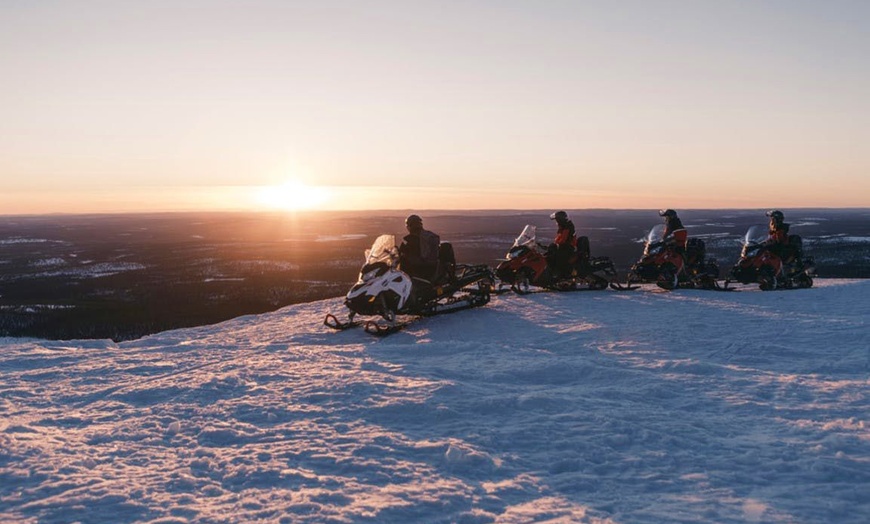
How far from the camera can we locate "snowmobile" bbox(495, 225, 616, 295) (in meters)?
14.8

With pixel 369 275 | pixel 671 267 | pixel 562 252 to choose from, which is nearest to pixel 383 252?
pixel 369 275

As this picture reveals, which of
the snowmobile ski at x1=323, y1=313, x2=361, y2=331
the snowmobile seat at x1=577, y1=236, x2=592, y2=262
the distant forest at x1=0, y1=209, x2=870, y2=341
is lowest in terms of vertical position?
the distant forest at x1=0, y1=209, x2=870, y2=341

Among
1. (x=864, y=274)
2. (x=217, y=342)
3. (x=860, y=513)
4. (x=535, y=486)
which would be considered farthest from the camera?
(x=864, y=274)

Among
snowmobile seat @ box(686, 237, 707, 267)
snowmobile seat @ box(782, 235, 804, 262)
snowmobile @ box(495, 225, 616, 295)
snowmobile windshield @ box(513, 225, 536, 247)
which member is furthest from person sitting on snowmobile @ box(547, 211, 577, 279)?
snowmobile seat @ box(782, 235, 804, 262)

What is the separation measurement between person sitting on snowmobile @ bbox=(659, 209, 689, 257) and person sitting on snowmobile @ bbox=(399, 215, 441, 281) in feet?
21.3

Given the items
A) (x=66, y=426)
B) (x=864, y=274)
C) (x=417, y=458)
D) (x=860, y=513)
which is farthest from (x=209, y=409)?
(x=864, y=274)

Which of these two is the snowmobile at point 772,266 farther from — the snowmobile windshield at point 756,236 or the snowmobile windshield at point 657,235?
the snowmobile windshield at point 657,235

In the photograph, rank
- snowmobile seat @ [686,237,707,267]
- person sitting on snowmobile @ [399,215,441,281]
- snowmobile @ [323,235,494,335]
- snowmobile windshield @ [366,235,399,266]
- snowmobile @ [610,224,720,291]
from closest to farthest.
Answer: snowmobile @ [323,235,494,335] → snowmobile windshield @ [366,235,399,266] → person sitting on snowmobile @ [399,215,441,281] → snowmobile @ [610,224,720,291] → snowmobile seat @ [686,237,707,267]

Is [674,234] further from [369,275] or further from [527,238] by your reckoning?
[369,275]

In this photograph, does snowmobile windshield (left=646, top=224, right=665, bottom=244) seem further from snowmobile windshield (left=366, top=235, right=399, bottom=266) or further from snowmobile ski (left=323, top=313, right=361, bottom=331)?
snowmobile ski (left=323, top=313, right=361, bottom=331)

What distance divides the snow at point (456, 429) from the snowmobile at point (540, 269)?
15.9ft

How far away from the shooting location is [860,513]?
3.70 m

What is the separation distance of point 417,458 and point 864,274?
41651 mm

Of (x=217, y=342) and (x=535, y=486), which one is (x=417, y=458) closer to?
(x=535, y=486)
